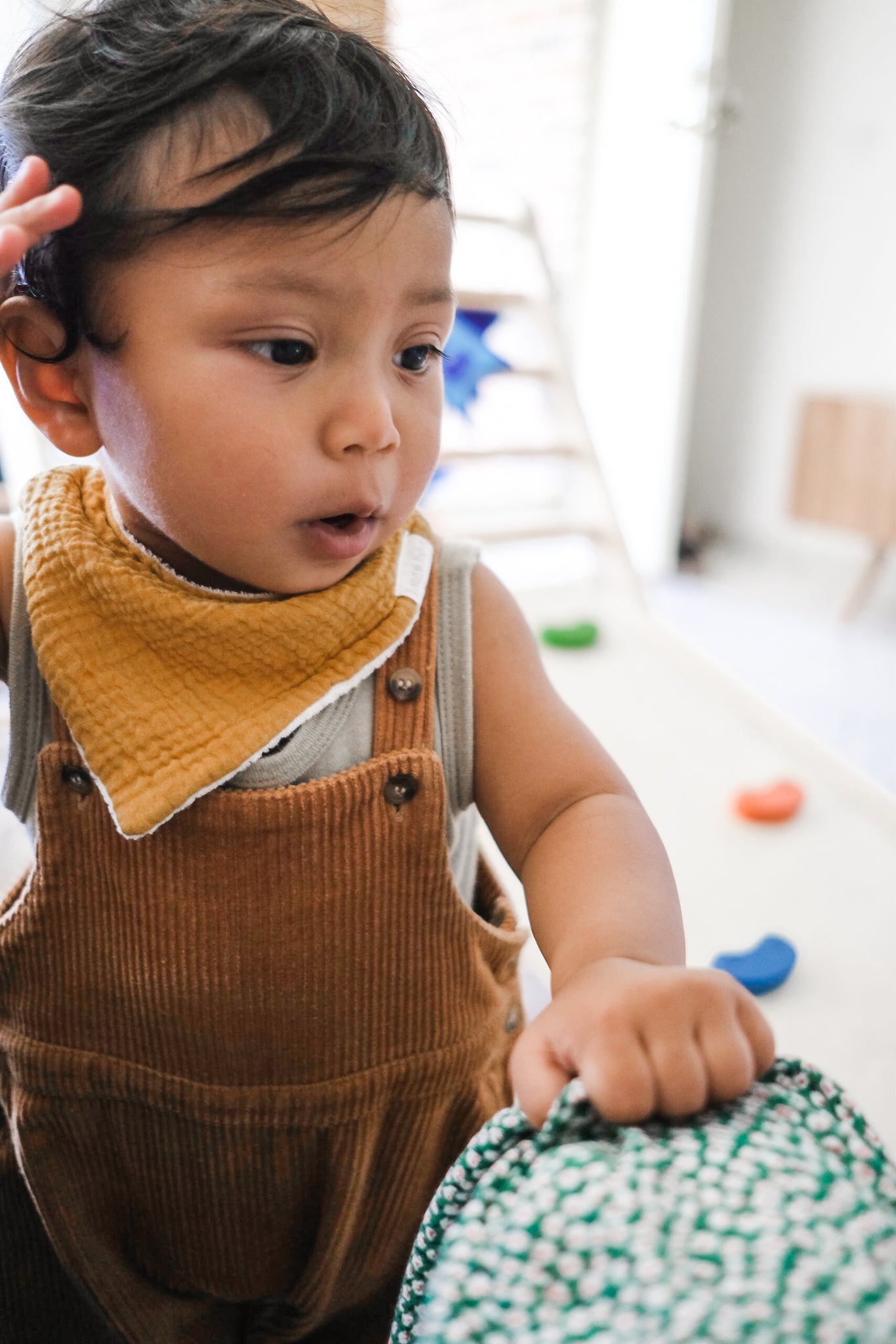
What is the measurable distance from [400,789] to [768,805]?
2.77 ft

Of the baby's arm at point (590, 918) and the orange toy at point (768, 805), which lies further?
the orange toy at point (768, 805)

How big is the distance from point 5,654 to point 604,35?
2887 millimetres

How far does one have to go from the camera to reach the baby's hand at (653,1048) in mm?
354

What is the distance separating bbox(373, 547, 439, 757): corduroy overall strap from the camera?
22.8 inches

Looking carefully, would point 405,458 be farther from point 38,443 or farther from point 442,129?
point 38,443

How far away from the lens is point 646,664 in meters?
1.65

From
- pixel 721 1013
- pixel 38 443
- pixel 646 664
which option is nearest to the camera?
pixel 721 1013

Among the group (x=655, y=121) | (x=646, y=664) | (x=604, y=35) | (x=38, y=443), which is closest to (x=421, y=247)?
(x=38, y=443)

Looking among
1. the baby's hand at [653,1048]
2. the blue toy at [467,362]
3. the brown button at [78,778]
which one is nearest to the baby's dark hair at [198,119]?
Answer: the brown button at [78,778]

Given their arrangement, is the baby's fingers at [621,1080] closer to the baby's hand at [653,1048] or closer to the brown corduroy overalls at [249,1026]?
the baby's hand at [653,1048]

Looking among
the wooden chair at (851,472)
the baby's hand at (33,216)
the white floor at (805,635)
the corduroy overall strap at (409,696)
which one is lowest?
the white floor at (805,635)

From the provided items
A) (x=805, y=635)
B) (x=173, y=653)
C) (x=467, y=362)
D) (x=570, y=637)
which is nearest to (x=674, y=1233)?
(x=173, y=653)

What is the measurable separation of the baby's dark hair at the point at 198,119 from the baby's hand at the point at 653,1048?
15.4 inches

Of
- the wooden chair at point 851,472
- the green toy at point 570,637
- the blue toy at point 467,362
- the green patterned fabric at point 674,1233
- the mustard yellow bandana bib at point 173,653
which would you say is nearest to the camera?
the green patterned fabric at point 674,1233
